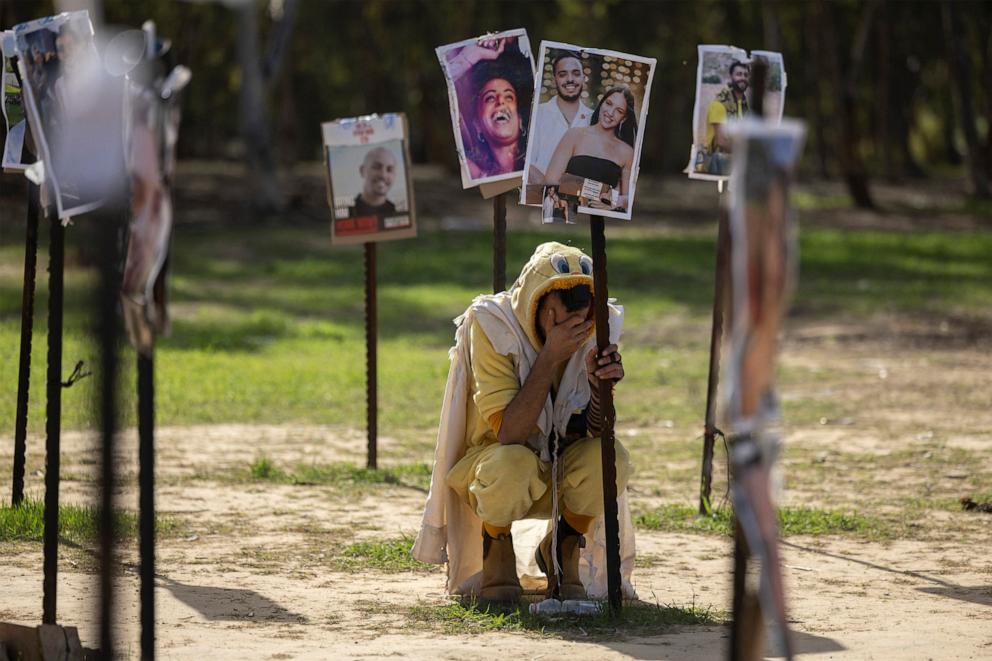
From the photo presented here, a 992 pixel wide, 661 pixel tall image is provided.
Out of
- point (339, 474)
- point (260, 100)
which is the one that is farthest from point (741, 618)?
point (260, 100)

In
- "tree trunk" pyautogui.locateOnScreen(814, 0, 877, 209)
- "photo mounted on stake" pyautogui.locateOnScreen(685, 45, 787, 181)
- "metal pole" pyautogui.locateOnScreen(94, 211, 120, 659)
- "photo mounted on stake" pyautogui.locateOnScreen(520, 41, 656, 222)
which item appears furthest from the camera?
"tree trunk" pyautogui.locateOnScreen(814, 0, 877, 209)

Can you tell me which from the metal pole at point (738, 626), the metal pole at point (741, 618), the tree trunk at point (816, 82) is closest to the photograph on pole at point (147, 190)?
the metal pole at point (741, 618)

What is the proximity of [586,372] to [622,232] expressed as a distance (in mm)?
19015

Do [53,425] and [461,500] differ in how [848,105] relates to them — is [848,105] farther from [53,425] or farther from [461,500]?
[53,425]

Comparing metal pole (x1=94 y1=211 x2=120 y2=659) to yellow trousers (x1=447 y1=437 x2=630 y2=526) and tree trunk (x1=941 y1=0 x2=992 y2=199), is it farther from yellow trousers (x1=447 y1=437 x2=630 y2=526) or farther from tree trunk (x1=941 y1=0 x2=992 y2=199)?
tree trunk (x1=941 y1=0 x2=992 y2=199)

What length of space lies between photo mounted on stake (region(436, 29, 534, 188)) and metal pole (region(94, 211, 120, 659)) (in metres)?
2.30

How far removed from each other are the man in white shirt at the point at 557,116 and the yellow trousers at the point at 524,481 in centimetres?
102

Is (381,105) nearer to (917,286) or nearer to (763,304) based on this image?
(917,286)

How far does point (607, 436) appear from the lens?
5402mm

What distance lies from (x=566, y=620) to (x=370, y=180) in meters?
4.04

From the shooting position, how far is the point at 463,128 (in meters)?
5.95

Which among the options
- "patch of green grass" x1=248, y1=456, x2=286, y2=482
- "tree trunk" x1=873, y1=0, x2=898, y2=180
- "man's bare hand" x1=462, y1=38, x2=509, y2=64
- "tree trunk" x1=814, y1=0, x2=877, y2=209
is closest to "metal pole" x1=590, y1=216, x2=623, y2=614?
"man's bare hand" x1=462, y1=38, x2=509, y2=64

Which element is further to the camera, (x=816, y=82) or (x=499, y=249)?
(x=816, y=82)

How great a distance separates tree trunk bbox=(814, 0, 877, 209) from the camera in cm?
2512
